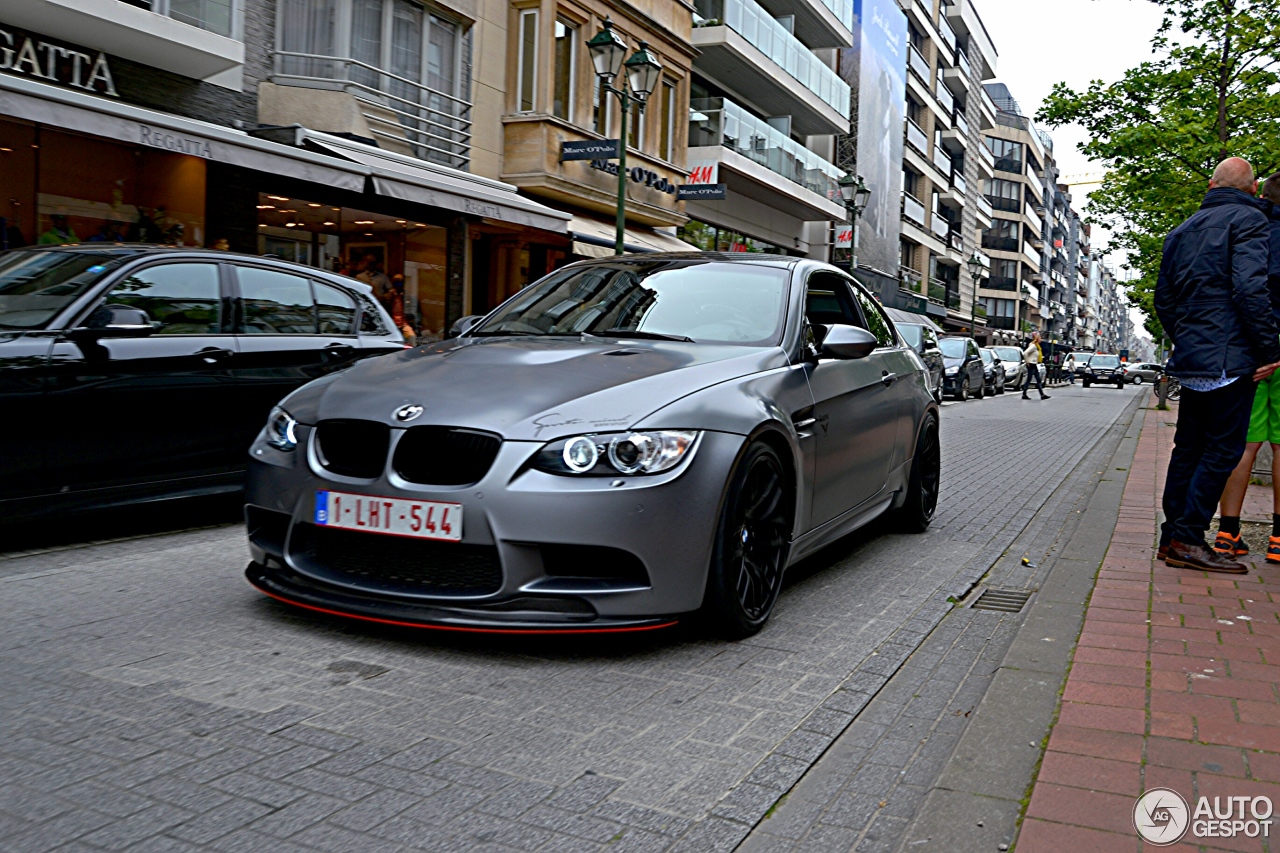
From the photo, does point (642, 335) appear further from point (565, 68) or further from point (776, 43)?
point (776, 43)

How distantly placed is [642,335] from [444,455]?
1.39 m

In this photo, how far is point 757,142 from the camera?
3031cm

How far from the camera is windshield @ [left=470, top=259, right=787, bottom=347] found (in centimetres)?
501

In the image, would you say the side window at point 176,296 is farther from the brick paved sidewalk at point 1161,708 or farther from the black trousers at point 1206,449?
the black trousers at point 1206,449

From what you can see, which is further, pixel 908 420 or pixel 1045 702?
pixel 908 420

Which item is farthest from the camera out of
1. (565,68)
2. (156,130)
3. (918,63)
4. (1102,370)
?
(1102,370)

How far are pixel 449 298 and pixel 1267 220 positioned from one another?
15932mm

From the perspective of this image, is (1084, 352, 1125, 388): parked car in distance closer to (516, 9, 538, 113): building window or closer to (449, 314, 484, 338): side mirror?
(516, 9, 538, 113): building window

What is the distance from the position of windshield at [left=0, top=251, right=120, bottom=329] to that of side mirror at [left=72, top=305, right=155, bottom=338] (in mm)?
158

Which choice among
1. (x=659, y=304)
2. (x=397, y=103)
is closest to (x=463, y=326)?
(x=659, y=304)

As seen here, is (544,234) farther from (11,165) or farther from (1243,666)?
(1243,666)

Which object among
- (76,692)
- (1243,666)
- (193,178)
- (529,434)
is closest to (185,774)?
(76,692)

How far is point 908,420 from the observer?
653 cm
